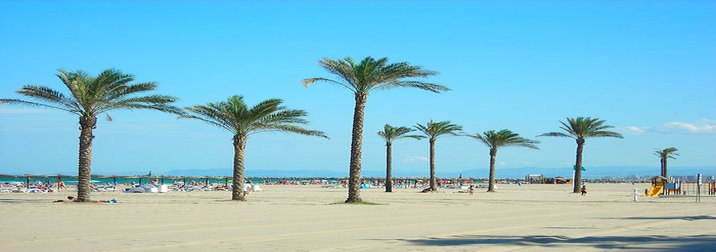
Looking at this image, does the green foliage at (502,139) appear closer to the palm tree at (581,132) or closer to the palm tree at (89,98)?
the palm tree at (581,132)

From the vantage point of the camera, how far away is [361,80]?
1184 inches

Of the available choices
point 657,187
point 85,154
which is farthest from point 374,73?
point 657,187

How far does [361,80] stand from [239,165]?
7.42 m

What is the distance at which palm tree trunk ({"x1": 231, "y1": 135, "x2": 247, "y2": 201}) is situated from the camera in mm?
33503

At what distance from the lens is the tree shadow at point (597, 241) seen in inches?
443

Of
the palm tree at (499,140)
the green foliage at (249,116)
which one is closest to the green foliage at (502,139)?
the palm tree at (499,140)

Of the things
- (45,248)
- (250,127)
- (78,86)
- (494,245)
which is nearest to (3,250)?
(45,248)

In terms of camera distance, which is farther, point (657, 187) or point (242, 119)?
point (657, 187)

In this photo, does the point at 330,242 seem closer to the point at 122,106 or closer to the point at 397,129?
the point at 122,106

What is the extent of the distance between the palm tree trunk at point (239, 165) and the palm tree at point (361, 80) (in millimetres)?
5811

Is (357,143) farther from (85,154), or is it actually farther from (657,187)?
(657,187)

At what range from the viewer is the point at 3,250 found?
34.4ft

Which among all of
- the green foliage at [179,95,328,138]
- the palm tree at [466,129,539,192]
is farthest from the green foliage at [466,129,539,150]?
the green foliage at [179,95,328,138]

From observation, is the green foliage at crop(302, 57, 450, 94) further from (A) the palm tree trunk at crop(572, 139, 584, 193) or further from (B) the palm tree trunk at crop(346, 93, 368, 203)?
(A) the palm tree trunk at crop(572, 139, 584, 193)
